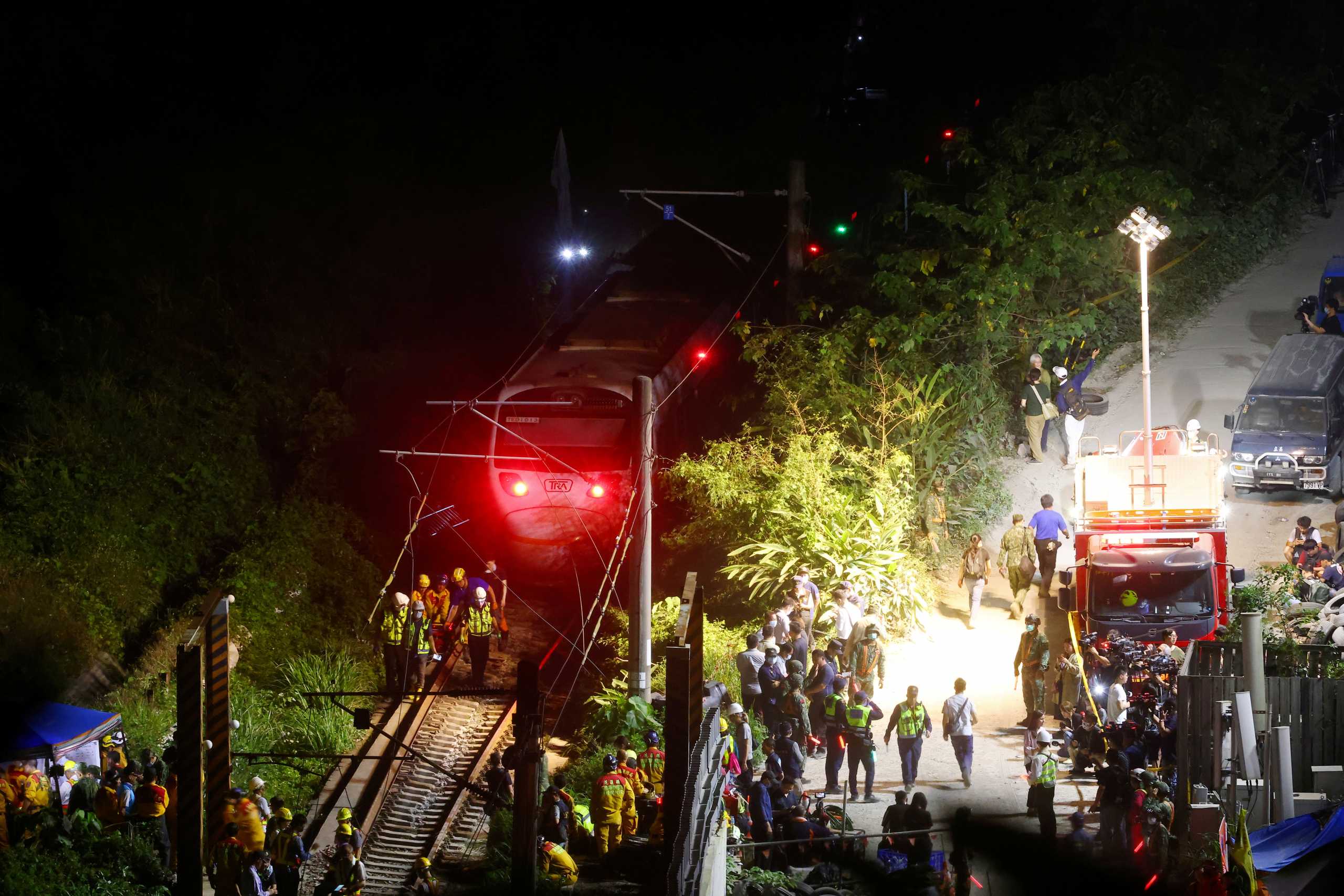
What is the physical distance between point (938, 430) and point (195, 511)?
1303cm

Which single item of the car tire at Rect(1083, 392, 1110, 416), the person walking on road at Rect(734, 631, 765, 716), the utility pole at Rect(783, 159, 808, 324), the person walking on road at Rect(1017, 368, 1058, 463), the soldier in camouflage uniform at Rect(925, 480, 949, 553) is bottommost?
the person walking on road at Rect(734, 631, 765, 716)

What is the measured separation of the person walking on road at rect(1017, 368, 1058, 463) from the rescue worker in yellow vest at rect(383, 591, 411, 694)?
35.8 ft

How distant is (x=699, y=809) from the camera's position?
12.4 meters

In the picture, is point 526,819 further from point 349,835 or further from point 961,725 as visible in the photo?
point 961,725

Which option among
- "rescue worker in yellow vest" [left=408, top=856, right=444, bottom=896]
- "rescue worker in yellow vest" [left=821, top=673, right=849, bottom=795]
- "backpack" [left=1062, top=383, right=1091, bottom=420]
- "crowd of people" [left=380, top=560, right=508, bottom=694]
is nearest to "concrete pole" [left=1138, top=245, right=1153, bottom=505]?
"backpack" [left=1062, top=383, right=1091, bottom=420]

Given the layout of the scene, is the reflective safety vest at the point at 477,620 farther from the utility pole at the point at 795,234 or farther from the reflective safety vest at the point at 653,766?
the utility pole at the point at 795,234

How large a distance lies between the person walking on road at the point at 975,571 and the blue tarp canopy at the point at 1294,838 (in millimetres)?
7415

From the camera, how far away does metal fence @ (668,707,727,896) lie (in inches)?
460

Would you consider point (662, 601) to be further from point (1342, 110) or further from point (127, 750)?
point (1342, 110)

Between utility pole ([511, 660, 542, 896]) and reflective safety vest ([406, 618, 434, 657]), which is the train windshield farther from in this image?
utility pole ([511, 660, 542, 896])

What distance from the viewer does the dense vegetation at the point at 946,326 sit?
2102 cm

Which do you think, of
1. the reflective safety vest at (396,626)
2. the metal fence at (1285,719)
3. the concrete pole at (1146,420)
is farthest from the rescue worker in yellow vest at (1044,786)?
the reflective safety vest at (396,626)

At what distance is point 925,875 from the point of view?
11.3 meters

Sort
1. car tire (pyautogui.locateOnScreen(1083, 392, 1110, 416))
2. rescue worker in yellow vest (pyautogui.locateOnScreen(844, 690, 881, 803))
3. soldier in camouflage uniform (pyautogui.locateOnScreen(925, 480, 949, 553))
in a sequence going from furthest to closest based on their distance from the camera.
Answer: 1. car tire (pyautogui.locateOnScreen(1083, 392, 1110, 416))
2. soldier in camouflage uniform (pyautogui.locateOnScreen(925, 480, 949, 553))
3. rescue worker in yellow vest (pyautogui.locateOnScreen(844, 690, 881, 803))
